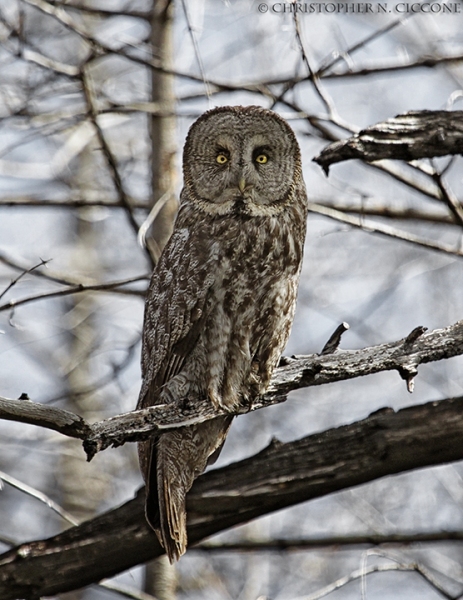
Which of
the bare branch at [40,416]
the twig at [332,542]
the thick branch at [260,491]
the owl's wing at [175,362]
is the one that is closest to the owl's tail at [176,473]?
the owl's wing at [175,362]

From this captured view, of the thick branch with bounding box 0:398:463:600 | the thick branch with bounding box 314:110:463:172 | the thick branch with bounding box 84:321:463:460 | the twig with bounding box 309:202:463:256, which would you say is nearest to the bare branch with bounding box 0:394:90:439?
the thick branch with bounding box 84:321:463:460

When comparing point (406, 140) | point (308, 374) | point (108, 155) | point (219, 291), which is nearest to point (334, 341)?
point (308, 374)

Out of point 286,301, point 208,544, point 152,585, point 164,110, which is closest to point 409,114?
point 286,301

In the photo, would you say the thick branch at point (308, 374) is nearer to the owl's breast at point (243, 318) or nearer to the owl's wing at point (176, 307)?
the owl's breast at point (243, 318)

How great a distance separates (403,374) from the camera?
3951mm

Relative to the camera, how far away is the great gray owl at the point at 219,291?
4.36 m

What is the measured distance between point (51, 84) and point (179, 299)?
2.83 metres

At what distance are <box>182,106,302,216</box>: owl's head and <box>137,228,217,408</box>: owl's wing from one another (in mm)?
262

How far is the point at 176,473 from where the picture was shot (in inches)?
178

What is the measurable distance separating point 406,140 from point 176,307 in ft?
5.08

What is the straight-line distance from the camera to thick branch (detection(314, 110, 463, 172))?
4641 millimetres

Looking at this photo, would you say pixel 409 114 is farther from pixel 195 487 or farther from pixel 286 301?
pixel 195 487

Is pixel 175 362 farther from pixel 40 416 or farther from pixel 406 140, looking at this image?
pixel 406 140

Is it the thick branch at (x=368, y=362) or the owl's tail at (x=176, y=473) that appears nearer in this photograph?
the thick branch at (x=368, y=362)
